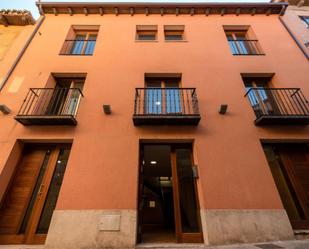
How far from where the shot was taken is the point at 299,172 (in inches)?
189

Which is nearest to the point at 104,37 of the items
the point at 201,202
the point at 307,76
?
the point at 201,202

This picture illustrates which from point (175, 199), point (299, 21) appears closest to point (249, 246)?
point (175, 199)

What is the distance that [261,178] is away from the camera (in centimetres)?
431

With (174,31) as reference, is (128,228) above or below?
below

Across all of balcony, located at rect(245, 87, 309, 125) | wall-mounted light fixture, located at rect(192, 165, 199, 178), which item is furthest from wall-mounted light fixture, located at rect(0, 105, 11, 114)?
balcony, located at rect(245, 87, 309, 125)

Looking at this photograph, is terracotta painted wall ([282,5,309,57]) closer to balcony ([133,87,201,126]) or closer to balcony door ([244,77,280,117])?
balcony door ([244,77,280,117])

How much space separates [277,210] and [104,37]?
842 centimetres

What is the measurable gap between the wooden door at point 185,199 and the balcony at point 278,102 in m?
2.47

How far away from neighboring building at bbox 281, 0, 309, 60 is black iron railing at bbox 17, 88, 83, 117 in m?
9.13

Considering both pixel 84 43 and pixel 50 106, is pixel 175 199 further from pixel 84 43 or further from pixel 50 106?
pixel 84 43

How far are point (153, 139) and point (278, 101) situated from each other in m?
4.60

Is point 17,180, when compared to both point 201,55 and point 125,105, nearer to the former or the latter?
point 125,105

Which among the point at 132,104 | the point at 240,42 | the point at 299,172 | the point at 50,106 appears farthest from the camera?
the point at 240,42

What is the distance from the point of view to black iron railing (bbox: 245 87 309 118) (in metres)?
5.50
